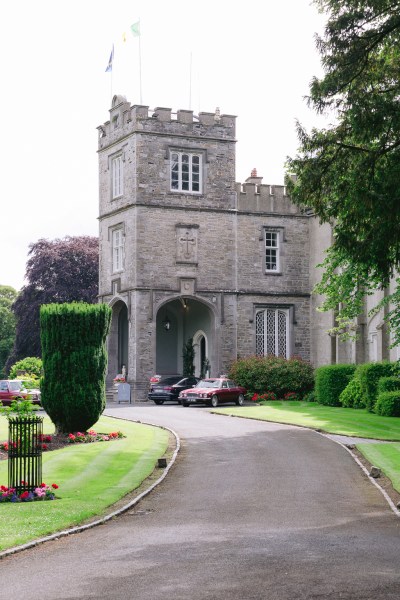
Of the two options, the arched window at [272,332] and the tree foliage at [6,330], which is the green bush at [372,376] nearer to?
the arched window at [272,332]

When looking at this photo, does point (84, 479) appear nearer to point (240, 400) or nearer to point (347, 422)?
point (347, 422)

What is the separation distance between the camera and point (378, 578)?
9023mm

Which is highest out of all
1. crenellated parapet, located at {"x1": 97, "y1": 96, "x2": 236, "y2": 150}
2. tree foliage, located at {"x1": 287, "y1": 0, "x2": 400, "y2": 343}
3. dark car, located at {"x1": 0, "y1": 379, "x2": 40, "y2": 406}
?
crenellated parapet, located at {"x1": 97, "y1": 96, "x2": 236, "y2": 150}

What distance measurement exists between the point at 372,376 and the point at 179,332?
53.5 feet

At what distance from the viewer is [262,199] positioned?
47625 mm

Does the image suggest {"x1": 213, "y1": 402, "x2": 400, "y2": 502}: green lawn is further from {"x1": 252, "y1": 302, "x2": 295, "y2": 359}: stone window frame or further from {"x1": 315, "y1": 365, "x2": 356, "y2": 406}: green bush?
{"x1": 252, "y1": 302, "x2": 295, "y2": 359}: stone window frame

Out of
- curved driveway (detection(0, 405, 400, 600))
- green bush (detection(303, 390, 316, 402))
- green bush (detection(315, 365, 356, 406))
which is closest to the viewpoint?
curved driveway (detection(0, 405, 400, 600))

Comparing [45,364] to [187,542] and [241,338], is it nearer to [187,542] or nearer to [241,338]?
[187,542]

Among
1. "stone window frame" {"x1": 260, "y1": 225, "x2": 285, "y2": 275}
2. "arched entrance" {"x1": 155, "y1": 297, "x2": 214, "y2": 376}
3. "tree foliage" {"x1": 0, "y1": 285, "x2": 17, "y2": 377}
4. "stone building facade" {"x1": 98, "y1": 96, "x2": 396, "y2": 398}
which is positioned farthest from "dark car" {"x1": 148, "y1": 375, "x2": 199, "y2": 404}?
"tree foliage" {"x1": 0, "y1": 285, "x2": 17, "y2": 377}

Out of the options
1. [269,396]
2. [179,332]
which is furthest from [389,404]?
[179,332]

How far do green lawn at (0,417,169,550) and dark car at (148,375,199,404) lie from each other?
13.2 meters

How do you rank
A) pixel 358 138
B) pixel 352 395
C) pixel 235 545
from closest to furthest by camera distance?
pixel 235 545
pixel 358 138
pixel 352 395

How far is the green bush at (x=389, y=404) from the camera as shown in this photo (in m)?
32.0

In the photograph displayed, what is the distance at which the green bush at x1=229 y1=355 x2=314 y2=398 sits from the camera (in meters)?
42.9
